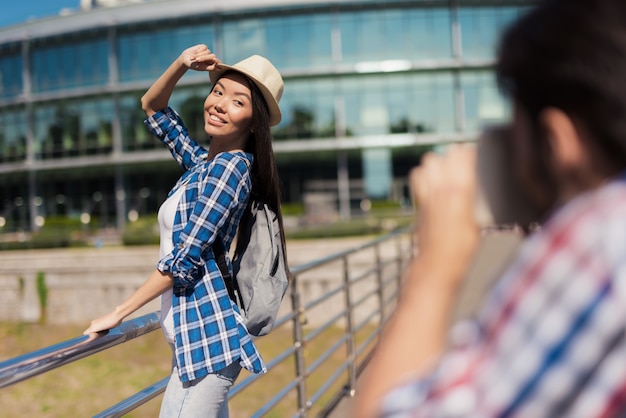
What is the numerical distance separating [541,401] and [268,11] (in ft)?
108

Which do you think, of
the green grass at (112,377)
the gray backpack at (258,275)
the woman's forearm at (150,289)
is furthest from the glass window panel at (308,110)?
the woman's forearm at (150,289)

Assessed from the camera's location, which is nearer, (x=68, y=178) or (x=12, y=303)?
A: (x=12, y=303)

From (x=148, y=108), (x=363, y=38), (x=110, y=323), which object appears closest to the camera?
(x=110, y=323)

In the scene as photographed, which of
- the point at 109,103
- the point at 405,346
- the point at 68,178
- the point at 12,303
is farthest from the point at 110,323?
A: the point at 68,178

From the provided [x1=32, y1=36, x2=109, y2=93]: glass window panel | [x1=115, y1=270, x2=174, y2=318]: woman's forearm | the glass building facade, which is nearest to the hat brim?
[x1=115, y1=270, x2=174, y2=318]: woman's forearm

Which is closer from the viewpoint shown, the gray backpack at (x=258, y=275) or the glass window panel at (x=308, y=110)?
the gray backpack at (x=258, y=275)

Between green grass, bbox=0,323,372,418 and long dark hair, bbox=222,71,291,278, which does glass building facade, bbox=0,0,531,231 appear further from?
long dark hair, bbox=222,71,291,278

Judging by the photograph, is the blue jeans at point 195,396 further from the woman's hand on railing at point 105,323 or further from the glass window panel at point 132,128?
the glass window panel at point 132,128

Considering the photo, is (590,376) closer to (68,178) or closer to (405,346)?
(405,346)

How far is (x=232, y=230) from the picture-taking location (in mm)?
2121

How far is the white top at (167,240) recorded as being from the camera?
6.81 ft

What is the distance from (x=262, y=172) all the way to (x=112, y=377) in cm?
1369

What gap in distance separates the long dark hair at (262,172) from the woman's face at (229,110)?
0.03 m

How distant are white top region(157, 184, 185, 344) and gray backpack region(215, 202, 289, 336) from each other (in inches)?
Result: 6.3
